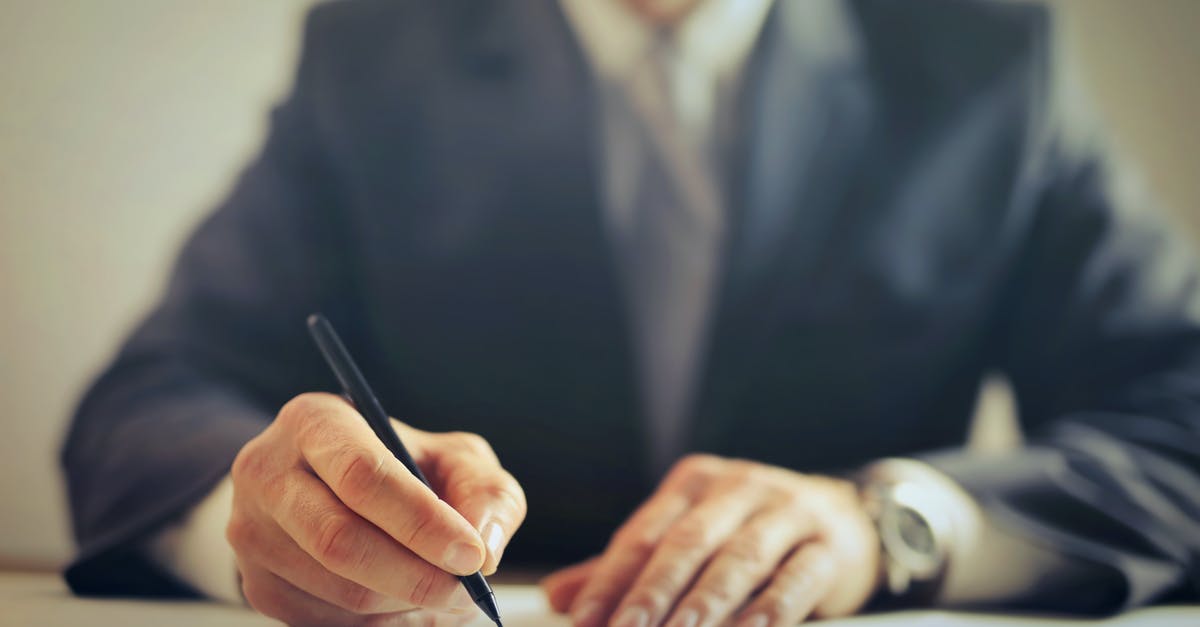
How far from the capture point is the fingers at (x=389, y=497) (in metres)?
0.29

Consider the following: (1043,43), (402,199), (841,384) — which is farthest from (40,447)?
(1043,43)

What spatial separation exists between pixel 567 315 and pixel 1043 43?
380 mm

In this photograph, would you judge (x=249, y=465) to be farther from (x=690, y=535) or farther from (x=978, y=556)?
(x=978, y=556)

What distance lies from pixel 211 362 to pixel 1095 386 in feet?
1.75

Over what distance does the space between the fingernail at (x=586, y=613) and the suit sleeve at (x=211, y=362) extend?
0.15 metres

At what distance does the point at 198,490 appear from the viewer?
1.33 feet

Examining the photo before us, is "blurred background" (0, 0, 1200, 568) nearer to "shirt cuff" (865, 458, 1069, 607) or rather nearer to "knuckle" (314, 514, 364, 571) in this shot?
"knuckle" (314, 514, 364, 571)

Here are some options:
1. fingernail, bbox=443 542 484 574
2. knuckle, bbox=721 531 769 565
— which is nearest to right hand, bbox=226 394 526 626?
fingernail, bbox=443 542 484 574

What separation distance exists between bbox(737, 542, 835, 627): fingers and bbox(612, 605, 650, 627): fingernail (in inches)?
1.8

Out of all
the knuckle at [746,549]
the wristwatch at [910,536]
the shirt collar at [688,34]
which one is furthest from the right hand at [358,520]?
the shirt collar at [688,34]

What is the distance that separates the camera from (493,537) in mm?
306

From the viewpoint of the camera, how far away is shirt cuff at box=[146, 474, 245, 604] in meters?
0.39

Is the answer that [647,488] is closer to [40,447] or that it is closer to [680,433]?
[680,433]

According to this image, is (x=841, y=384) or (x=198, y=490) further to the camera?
(x=841, y=384)
